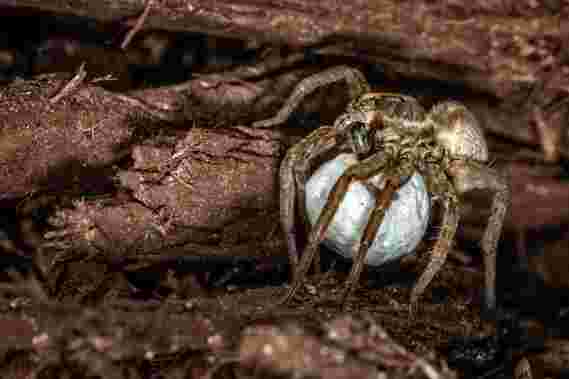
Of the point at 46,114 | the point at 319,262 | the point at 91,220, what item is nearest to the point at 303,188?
the point at 319,262

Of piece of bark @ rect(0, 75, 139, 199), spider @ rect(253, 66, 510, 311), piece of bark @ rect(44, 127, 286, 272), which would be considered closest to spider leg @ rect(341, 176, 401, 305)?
spider @ rect(253, 66, 510, 311)

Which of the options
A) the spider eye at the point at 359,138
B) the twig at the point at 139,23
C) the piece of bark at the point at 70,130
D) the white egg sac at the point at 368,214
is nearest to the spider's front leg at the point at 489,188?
the white egg sac at the point at 368,214

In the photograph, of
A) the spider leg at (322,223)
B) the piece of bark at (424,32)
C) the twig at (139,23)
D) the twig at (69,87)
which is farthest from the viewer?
the piece of bark at (424,32)

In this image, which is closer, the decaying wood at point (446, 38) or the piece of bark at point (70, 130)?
the piece of bark at point (70, 130)

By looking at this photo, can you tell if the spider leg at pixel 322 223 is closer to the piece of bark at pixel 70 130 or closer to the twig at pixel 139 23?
the piece of bark at pixel 70 130

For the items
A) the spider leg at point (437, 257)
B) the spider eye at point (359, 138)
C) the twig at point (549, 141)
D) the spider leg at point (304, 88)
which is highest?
the spider leg at point (304, 88)

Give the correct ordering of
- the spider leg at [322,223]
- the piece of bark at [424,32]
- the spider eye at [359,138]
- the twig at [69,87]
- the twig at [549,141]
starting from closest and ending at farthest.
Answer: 1. the spider leg at [322,223]
2. the twig at [69,87]
3. the spider eye at [359,138]
4. the piece of bark at [424,32]
5. the twig at [549,141]

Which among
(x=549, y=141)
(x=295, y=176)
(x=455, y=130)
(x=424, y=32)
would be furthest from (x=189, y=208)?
(x=549, y=141)

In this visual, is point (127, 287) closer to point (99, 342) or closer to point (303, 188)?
point (99, 342)
